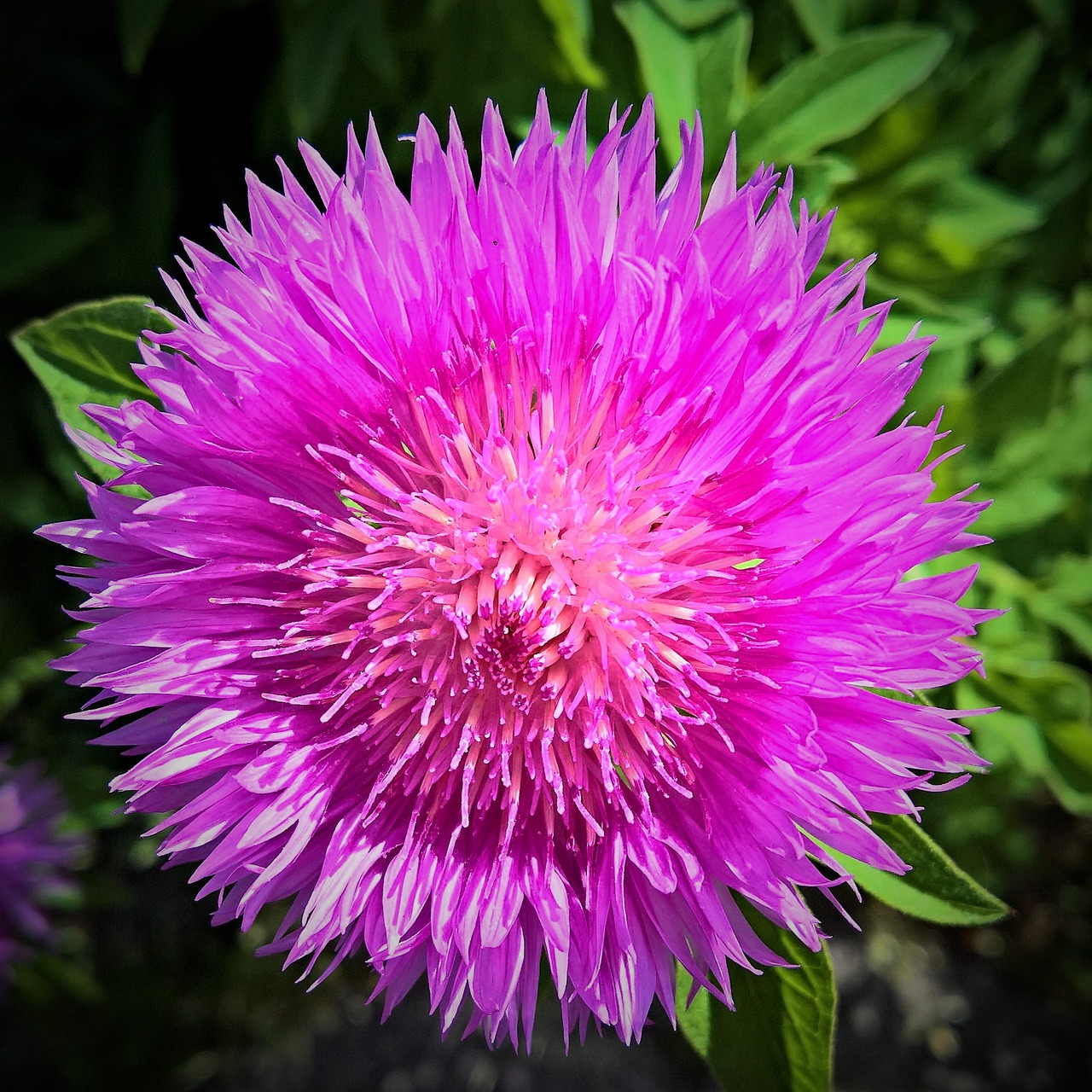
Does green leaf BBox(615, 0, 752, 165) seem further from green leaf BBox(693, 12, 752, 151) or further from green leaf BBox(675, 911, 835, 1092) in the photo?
green leaf BBox(675, 911, 835, 1092)

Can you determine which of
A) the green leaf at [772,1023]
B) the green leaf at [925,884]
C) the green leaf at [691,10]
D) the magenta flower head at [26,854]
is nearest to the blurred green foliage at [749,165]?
the green leaf at [691,10]

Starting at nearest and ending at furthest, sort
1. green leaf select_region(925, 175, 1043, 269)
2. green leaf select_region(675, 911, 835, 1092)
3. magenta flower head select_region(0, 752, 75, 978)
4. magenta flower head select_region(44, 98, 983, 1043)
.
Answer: magenta flower head select_region(44, 98, 983, 1043) → green leaf select_region(675, 911, 835, 1092) → green leaf select_region(925, 175, 1043, 269) → magenta flower head select_region(0, 752, 75, 978)

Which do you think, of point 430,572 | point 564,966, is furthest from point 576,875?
point 430,572

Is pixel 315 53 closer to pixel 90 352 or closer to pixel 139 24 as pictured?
pixel 139 24

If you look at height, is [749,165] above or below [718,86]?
below

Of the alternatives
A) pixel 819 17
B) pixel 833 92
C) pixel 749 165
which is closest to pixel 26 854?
pixel 749 165

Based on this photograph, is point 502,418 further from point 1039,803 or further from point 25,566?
point 1039,803

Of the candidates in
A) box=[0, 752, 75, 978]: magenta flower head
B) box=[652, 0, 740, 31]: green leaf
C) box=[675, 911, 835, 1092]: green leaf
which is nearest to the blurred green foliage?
box=[652, 0, 740, 31]: green leaf
